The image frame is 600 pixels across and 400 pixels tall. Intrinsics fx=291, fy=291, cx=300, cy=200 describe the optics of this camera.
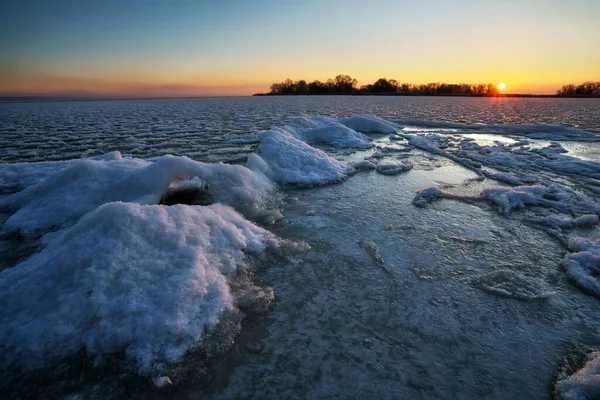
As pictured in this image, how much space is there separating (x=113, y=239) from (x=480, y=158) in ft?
27.7

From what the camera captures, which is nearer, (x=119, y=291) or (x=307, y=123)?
(x=119, y=291)

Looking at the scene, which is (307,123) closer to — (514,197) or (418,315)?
(514,197)

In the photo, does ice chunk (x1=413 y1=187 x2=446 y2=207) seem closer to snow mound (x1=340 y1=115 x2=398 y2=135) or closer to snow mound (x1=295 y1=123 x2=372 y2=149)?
snow mound (x1=295 y1=123 x2=372 y2=149)

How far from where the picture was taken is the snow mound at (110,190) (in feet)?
11.9

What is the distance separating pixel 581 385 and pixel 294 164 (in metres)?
5.35

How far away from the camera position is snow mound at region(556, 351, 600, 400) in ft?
5.23

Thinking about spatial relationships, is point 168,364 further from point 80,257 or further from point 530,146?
point 530,146

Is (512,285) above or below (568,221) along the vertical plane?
below

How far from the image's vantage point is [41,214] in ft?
11.9

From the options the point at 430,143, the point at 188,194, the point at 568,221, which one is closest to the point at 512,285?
the point at 568,221

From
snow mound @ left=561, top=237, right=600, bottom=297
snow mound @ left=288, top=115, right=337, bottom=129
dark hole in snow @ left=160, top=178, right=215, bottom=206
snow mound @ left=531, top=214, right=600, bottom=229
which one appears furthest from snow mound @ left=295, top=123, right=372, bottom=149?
snow mound @ left=561, top=237, right=600, bottom=297

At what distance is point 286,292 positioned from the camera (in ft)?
8.10

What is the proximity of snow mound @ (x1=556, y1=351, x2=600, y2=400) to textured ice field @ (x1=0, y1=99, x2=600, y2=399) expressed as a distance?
10mm

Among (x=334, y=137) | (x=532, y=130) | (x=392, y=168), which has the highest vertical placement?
(x=532, y=130)
